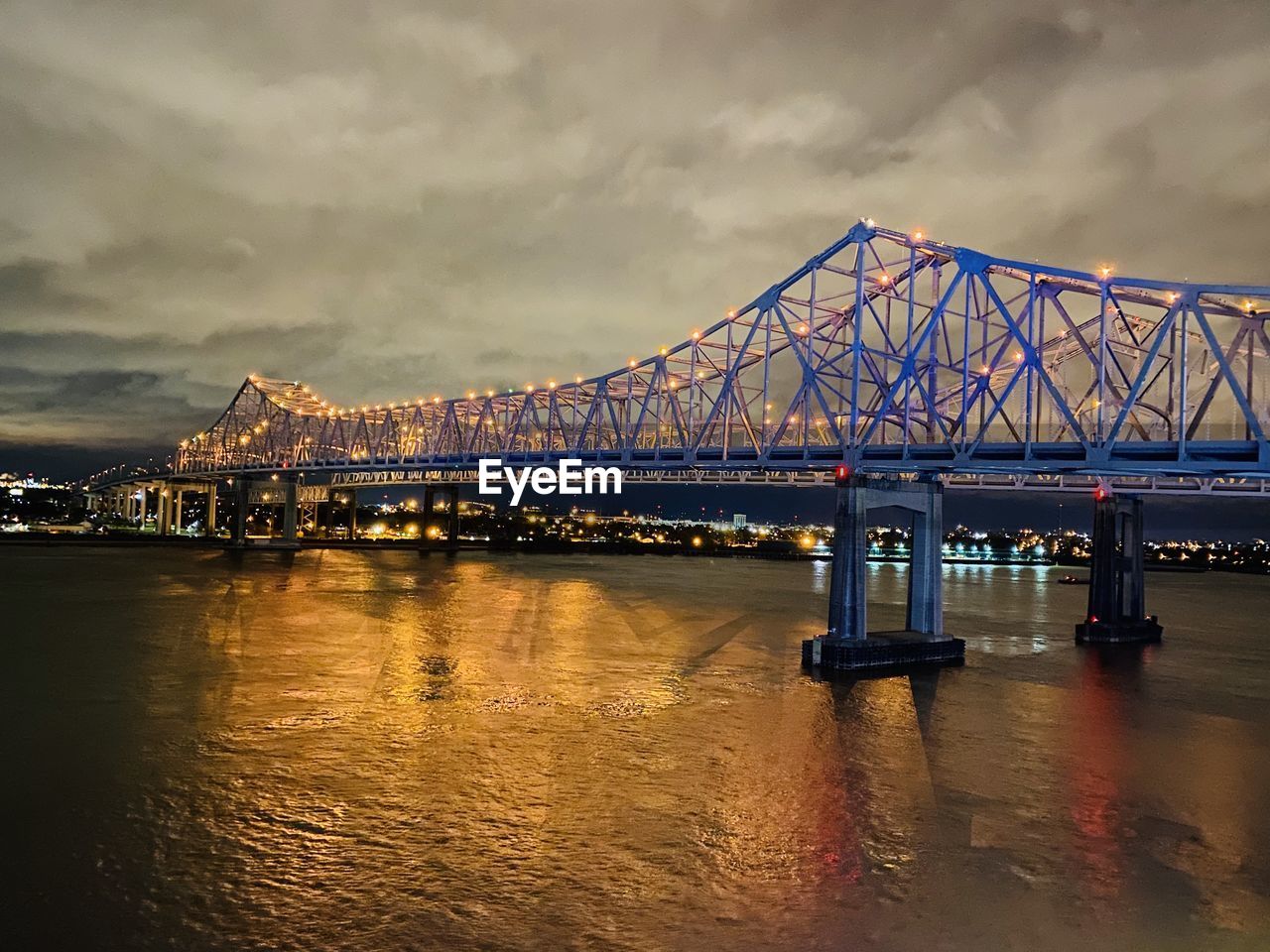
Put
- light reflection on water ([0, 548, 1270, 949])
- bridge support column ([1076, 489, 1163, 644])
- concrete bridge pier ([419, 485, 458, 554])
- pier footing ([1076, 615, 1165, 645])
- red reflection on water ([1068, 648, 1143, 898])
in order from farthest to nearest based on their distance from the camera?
concrete bridge pier ([419, 485, 458, 554]) → pier footing ([1076, 615, 1165, 645]) → bridge support column ([1076, 489, 1163, 644]) → red reflection on water ([1068, 648, 1143, 898]) → light reflection on water ([0, 548, 1270, 949])

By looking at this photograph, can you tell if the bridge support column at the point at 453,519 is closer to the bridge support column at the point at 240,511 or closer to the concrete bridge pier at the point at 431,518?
the concrete bridge pier at the point at 431,518

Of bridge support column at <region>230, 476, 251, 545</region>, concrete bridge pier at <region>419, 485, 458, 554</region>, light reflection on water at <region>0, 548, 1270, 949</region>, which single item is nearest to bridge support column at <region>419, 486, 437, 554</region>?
A: concrete bridge pier at <region>419, 485, 458, 554</region>

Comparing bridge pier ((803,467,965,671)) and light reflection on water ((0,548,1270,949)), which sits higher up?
bridge pier ((803,467,965,671))

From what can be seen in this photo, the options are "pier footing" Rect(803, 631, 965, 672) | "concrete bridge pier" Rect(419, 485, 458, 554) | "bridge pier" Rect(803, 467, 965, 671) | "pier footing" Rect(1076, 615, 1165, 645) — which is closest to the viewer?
"pier footing" Rect(803, 631, 965, 672)

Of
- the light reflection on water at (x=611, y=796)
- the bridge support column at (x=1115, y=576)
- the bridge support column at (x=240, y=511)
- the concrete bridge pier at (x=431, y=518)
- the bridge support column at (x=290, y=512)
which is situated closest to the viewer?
the light reflection on water at (x=611, y=796)

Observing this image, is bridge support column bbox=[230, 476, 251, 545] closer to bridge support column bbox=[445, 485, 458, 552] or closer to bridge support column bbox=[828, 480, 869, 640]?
bridge support column bbox=[445, 485, 458, 552]

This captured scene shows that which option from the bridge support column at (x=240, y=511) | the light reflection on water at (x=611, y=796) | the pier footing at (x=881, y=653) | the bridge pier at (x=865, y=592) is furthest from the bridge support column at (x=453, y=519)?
the pier footing at (x=881, y=653)

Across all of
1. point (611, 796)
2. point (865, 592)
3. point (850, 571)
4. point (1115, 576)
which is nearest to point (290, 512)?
point (1115, 576)

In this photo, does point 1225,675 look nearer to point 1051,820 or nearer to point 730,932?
point 1051,820
